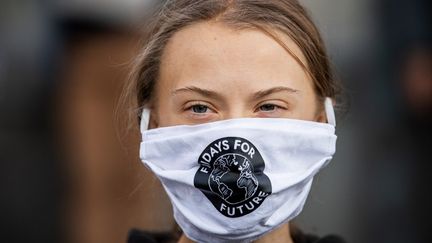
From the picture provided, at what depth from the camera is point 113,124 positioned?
8.84 m

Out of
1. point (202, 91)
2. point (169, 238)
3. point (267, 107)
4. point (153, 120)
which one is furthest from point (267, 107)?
point (169, 238)

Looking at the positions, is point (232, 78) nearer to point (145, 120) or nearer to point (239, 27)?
point (239, 27)

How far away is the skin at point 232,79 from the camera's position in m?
3.77

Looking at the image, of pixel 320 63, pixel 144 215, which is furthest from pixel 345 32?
pixel 320 63

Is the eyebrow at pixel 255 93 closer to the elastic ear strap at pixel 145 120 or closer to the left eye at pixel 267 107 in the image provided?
the left eye at pixel 267 107

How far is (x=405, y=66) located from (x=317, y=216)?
4.42ft

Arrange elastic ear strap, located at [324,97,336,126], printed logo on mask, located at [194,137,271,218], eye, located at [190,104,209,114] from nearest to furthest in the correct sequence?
printed logo on mask, located at [194,137,271,218] → eye, located at [190,104,209,114] → elastic ear strap, located at [324,97,336,126]

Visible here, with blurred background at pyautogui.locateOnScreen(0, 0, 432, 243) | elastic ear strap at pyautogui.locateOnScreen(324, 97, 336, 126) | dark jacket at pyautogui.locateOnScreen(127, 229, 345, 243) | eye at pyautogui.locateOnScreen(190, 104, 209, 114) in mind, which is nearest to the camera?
eye at pyautogui.locateOnScreen(190, 104, 209, 114)

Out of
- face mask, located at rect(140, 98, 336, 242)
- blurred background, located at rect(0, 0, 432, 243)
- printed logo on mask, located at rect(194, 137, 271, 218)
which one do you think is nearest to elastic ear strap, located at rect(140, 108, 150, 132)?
face mask, located at rect(140, 98, 336, 242)

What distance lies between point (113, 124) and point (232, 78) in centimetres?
515

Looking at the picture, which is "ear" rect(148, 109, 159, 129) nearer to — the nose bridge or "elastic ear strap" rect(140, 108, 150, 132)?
"elastic ear strap" rect(140, 108, 150, 132)

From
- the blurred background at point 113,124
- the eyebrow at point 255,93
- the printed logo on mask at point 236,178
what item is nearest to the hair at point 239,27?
the eyebrow at point 255,93

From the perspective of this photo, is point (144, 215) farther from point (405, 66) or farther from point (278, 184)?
point (278, 184)

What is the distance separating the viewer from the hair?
3.87 meters
